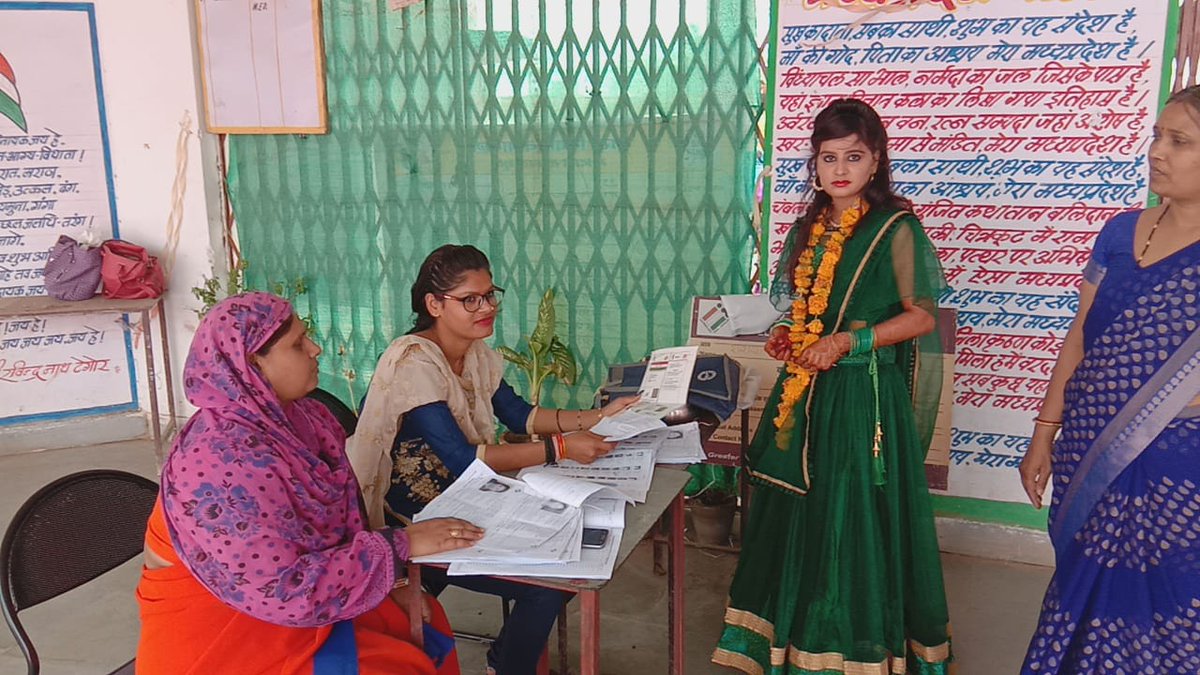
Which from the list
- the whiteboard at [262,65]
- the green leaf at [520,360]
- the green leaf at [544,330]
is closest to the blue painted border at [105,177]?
the whiteboard at [262,65]

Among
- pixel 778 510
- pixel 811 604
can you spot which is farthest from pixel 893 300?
pixel 811 604

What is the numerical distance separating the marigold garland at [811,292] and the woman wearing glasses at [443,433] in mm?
554

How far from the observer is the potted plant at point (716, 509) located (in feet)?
10.8

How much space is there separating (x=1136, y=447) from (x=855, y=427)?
619 mm

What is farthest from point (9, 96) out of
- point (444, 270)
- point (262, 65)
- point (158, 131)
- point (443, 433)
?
point (443, 433)

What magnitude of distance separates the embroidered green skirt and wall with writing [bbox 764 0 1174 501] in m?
0.98

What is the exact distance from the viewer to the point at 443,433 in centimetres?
202

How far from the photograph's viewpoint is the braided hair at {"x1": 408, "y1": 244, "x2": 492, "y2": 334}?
2115 millimetres

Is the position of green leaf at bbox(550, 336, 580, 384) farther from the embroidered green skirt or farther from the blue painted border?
the blue painted border

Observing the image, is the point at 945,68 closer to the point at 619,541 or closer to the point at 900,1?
the point at 900,1

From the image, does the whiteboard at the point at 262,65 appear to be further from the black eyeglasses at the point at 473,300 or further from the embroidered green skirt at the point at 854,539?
the embroidered green skirt at the point at 854,539

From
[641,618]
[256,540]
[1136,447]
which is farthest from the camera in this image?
[641,618]

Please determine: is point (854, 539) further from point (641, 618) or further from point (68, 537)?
point (68, 537)

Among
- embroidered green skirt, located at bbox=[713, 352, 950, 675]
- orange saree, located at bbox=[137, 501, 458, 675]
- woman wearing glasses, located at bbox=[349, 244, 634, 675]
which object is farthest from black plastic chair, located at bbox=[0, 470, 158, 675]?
embroidered green skirt, located at bbox=[713, 352, 950, 675]
